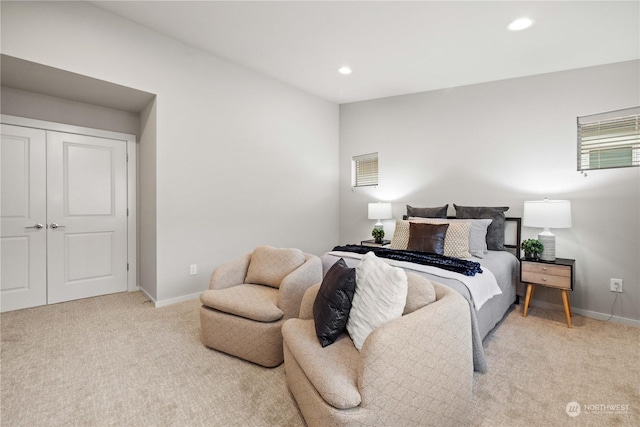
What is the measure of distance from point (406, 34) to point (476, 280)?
2.40m

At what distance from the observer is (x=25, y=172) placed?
3125 mm

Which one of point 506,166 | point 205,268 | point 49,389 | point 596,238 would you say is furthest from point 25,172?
point 596,238

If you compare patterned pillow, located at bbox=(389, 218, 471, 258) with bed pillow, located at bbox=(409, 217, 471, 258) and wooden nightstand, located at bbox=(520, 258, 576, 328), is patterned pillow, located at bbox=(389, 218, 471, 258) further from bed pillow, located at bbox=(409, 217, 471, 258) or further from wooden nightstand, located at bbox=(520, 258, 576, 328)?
wooden nightstand, located at bbox=(520, 258, 576, 328)

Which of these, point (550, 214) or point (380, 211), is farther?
point (380, 211)

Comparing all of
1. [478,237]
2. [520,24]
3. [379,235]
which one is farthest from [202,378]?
[520,24]

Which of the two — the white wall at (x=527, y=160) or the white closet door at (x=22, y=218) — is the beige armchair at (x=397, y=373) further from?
the white closet door at (x=22, y=218)

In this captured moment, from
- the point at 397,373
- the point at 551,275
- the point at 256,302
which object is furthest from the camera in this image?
the point at 551,275

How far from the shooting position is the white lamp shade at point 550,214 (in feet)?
9.59

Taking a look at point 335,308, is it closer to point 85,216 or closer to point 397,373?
point 397,373

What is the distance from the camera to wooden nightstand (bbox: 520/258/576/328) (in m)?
2.83

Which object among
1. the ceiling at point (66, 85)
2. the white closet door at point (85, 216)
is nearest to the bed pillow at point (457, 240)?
the ceiling at point (66, 85)

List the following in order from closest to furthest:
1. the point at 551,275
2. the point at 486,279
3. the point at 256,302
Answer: the point at 256,302, the point at 486,279, the point at 551,275

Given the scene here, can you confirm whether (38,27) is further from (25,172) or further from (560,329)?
(560,329)

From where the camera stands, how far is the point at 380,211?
443 cm
